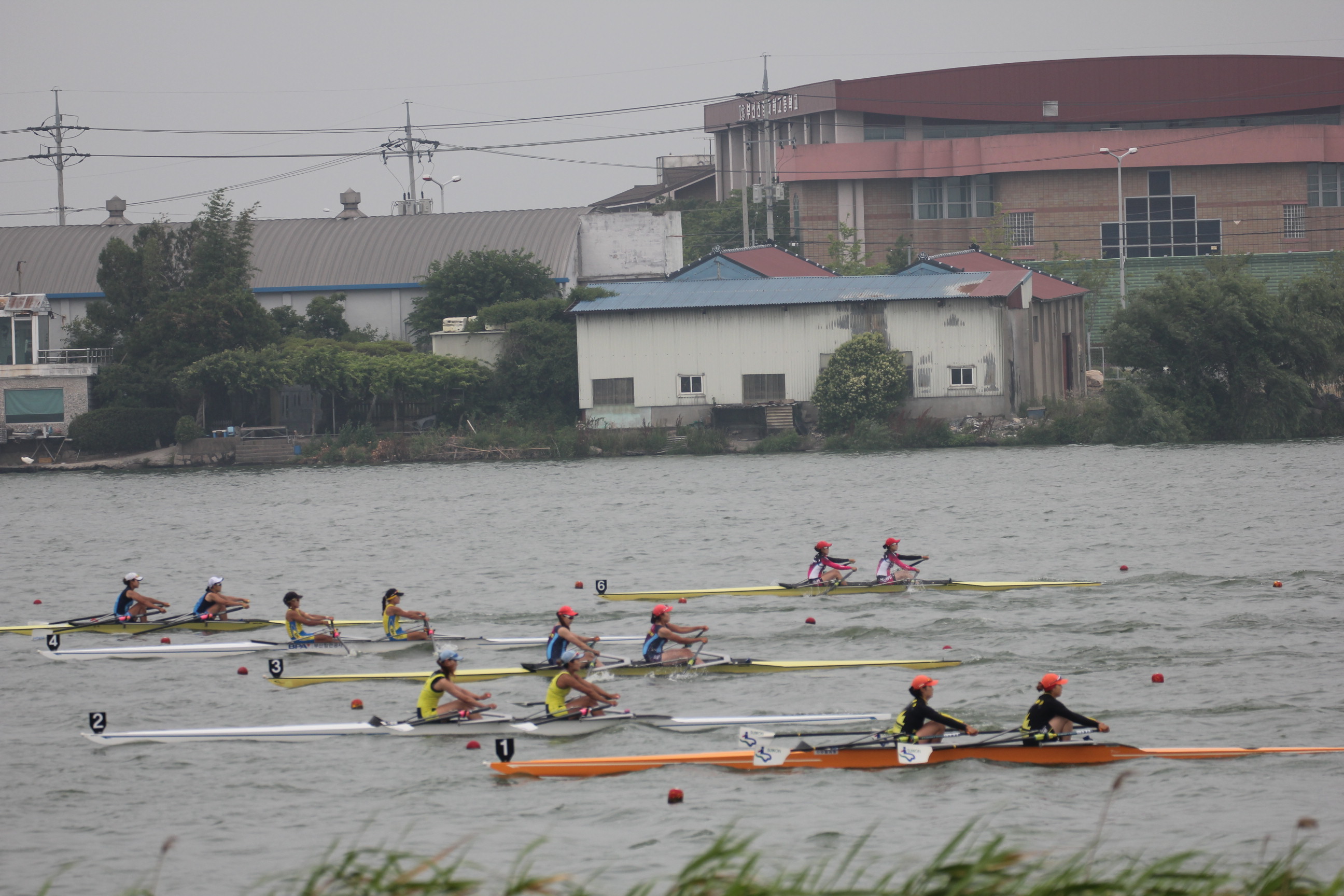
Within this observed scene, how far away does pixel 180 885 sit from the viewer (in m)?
15.0

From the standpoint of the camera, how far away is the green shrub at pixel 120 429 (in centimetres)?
6650

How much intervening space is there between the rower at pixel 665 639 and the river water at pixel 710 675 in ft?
1.62

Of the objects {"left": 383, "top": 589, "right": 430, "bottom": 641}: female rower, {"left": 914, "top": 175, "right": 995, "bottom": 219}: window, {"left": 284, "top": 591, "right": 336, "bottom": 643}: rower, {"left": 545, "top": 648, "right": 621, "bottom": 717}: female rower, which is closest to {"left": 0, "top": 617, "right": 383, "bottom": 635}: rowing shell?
{"left": 383, "top": 589, "right": 430, "bottom": 641}: female rower

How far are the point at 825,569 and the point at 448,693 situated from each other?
11.2 m

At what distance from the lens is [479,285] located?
241 feet

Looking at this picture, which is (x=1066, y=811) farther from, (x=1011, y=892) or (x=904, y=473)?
(x=904, y=473)

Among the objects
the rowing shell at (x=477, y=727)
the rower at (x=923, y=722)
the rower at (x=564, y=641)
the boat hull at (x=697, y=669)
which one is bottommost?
the rowing shell at (x=477, y=727)

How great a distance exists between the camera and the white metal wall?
6284cm

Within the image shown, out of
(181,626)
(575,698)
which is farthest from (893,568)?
(181,626)

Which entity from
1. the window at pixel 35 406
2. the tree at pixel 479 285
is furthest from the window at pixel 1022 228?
the window at pixel 35 406

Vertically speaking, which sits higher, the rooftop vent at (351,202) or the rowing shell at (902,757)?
the rooftop vent at (351,202)

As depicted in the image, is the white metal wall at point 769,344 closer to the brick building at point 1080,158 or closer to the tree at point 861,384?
the tree at point 861,384

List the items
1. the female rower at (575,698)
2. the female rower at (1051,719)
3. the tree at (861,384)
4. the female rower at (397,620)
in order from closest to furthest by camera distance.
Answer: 1. the female rower at (1051,719)
2. the female rower at (575,698)
3. the female rower at (397,620)
4. the tree at (861,384)

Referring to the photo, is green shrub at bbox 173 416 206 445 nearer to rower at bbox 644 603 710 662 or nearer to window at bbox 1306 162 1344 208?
rower at bbox 644 603 710 662
